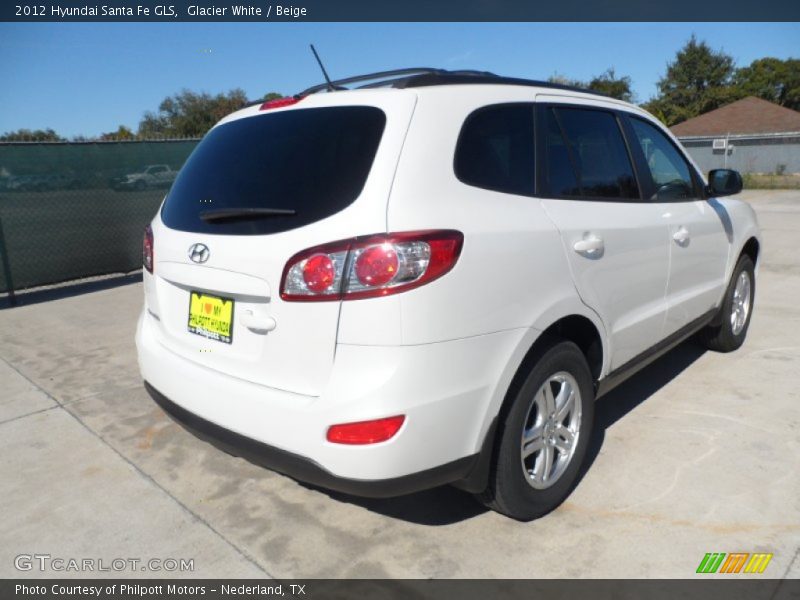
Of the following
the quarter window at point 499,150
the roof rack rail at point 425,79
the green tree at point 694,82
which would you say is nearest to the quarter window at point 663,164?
the roof rack rail at point 425,79

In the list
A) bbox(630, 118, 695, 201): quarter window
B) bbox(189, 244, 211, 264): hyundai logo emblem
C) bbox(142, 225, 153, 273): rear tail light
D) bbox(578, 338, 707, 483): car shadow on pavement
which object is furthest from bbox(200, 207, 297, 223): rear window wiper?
bbox(630, 118, 695, 201): quarter window

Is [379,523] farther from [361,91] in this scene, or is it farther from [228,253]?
[361,91]

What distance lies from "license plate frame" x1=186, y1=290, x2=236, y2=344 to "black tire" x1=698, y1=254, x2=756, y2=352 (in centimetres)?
366

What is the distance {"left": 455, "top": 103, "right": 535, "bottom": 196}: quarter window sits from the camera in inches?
93.8

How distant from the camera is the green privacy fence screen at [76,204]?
7.50 m

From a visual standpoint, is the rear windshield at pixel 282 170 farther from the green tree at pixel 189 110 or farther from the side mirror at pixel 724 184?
the green tree at pixel 189 110

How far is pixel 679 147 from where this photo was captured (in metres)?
4.09

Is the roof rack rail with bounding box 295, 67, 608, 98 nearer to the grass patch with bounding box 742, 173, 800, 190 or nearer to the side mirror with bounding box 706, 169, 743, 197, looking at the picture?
the side mirror with bounding box 706, 169, 743, 197

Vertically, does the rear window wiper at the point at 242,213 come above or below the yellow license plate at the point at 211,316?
above

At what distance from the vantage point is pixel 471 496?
2.96 m

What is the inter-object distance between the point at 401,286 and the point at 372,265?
118mm

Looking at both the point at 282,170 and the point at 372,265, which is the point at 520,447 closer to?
the point at 372,265

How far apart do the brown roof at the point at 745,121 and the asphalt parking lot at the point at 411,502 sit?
4227 centimetres

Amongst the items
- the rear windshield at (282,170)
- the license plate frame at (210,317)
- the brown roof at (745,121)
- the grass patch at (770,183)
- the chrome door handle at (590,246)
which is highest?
the brown roof at (745,121)
